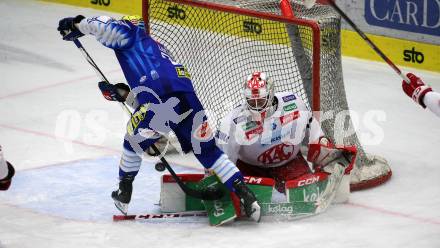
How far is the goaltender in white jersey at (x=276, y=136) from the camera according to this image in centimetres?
600

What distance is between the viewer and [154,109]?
5.71 metres

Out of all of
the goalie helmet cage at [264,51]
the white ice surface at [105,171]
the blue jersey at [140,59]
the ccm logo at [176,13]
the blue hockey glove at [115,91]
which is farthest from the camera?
the ccm logo at [176,13]

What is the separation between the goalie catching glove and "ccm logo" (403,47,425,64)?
103 inches

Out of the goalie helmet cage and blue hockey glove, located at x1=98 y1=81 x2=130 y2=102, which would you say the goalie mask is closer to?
the goalie helmet cage

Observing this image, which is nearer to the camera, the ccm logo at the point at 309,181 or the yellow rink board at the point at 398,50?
the ccm logo at the point at 309,181

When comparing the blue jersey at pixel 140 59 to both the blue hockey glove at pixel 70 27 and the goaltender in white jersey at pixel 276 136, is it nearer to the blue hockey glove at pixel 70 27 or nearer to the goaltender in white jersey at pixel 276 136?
the blue hockey glove at pixel 70 27

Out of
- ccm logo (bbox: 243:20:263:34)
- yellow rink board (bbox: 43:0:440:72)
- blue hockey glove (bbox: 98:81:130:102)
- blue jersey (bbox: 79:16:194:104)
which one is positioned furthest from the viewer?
yellow rink board (bbox: 43:0:440:72)

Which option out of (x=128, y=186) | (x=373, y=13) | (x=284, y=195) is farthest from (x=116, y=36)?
(x=373, y=13)

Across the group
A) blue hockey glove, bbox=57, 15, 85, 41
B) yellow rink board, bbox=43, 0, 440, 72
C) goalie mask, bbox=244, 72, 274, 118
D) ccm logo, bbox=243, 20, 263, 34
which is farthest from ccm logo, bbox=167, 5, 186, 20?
yellow rink board, bbox=43, 0, 440, 72

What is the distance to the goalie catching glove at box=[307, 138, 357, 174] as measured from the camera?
5.97 metres

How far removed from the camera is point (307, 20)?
615cm

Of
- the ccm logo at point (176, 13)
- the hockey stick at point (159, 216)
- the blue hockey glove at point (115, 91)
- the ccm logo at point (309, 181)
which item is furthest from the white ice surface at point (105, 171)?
the ccm logo at point (176, 13)

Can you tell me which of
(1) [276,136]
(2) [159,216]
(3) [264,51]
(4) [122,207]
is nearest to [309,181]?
(1) [276,136]

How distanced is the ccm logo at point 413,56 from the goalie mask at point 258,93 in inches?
113
